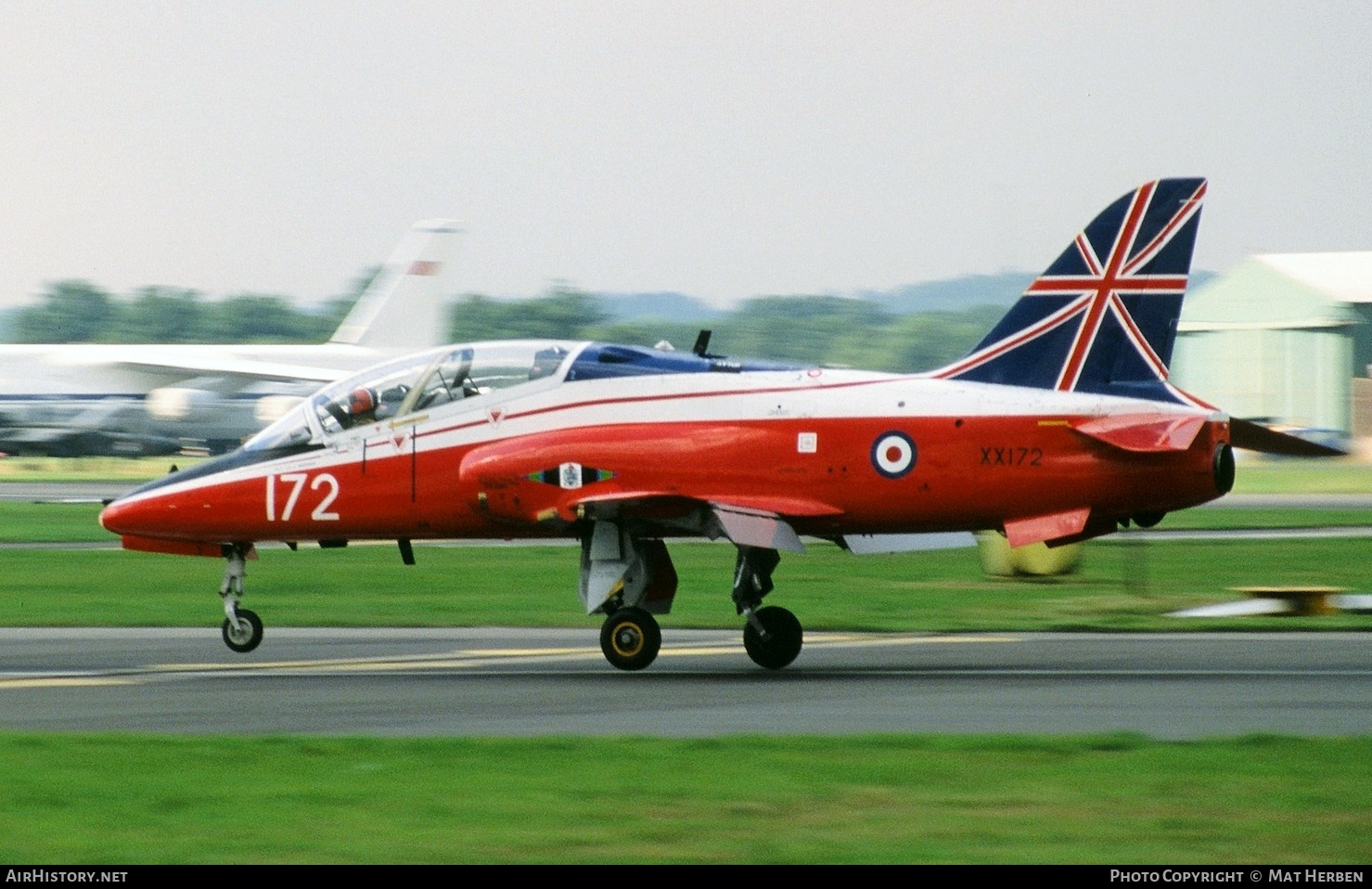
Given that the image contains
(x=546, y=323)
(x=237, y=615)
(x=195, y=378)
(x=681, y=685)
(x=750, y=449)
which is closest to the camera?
(x=681, y=685)

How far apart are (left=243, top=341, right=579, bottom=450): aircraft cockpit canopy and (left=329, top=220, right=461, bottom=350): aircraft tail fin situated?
41209mm

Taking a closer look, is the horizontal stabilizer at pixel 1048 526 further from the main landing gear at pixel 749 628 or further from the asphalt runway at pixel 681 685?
the main landing gear at pixel 749 628

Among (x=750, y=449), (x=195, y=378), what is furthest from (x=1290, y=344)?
(x=750, y=449)

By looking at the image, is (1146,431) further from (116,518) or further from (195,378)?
(195,378)

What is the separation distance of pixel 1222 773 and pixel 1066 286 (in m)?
6.85

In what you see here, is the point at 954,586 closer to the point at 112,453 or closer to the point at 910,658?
the point at 910,658

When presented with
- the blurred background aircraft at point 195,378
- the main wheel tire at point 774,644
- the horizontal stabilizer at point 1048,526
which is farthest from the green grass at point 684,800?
the blurred background aircraft at point 195,378

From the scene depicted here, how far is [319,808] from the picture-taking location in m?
10.0

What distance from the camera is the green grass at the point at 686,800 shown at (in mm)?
9008

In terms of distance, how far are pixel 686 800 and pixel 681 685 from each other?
5493 mm

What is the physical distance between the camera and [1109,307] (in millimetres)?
16719
